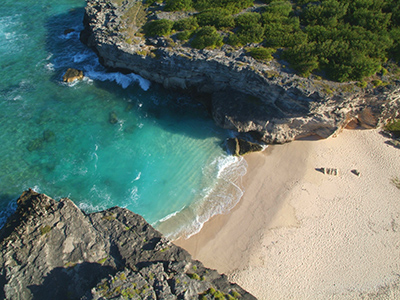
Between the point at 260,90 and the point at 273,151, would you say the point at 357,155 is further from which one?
the point at 260,90

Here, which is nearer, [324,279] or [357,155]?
[324,279]

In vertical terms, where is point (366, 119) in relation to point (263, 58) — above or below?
below

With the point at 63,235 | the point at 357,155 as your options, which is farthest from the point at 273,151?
the point at 63,235

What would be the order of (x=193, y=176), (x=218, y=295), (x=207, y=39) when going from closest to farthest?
(x=218, y=295) < (x=193, y=176) < (x=207, y=39)

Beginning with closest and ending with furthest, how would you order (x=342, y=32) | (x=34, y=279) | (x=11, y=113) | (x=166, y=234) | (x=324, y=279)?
(x=34, y=279)
(x=324, y=279)
(x=166, y=234)
(x=342, y=32)
(x=11, y=113)

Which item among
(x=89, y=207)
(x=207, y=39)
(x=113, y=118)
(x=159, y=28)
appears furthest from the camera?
(x=159, y=28)

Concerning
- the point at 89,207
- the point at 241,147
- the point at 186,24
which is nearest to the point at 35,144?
the point at 89,207

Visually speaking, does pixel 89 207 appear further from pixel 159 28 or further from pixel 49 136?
pixel 159 28

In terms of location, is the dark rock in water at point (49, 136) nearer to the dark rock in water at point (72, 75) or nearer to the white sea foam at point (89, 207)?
the dark rock in water at point (72, 75)

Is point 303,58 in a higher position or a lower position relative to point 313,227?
higher
